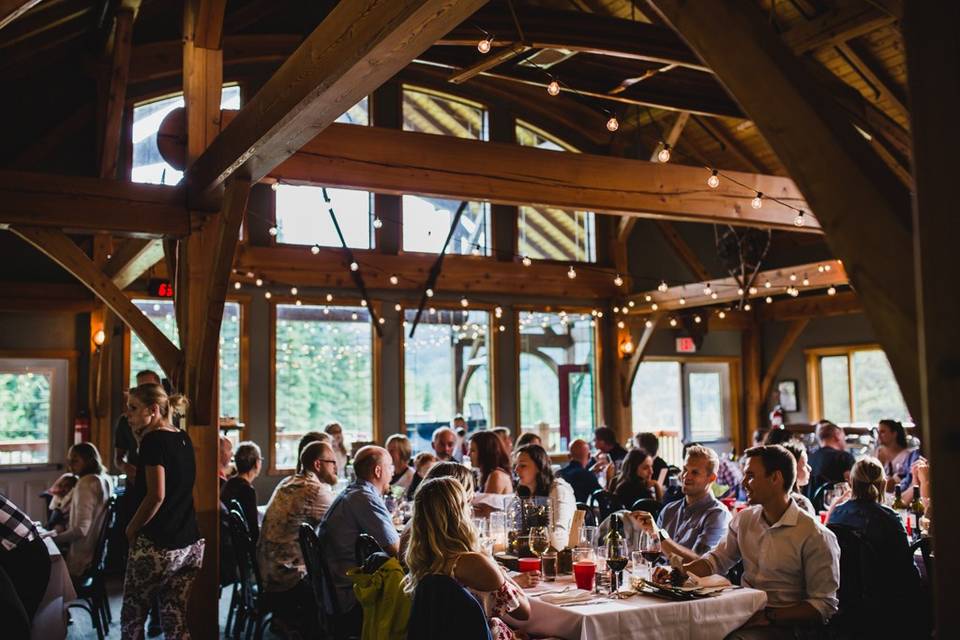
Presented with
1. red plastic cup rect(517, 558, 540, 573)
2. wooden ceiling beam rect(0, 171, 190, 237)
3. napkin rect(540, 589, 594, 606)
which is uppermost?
wooden ceiling beam rect(0, 171, 190, 237)

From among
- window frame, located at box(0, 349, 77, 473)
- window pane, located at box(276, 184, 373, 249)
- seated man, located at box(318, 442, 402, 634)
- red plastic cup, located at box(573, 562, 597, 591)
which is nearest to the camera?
red plastic cup, located at box(573, 562, 597, 591)

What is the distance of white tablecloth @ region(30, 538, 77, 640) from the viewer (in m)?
4.25

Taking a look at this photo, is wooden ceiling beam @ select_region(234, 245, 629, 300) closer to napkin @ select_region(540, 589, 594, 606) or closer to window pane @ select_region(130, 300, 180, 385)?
window pane @ select_region(130, 300, 180, 385)

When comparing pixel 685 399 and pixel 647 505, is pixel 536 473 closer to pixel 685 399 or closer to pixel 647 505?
pixel 647 505

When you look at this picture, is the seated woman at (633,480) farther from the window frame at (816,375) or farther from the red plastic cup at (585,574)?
the window frame at (816,375)

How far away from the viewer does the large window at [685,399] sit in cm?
1430

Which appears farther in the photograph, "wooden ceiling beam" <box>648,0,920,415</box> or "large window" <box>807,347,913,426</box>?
"large window" <box>807,347,913,426</box>

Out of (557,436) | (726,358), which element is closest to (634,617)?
(557,436)

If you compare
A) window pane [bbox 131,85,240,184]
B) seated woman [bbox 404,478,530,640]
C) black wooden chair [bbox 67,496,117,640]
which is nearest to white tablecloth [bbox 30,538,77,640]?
black wooden chair [bbox 67,496,117,640]

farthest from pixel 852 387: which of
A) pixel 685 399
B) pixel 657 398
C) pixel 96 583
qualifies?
pixel 96 583

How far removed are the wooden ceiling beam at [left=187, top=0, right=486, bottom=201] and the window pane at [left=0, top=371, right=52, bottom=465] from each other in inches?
248

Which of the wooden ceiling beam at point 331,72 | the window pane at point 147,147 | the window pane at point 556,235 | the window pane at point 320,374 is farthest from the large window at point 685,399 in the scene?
the wooden ceiling beam at point 331,72

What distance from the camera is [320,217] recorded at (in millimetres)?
11461

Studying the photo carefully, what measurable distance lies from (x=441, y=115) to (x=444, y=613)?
1049cm
